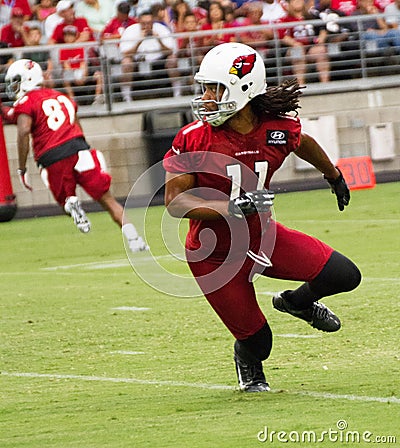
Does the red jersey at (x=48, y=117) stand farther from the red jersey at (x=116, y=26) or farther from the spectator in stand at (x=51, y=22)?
the red jersey at (x=116, y=26)

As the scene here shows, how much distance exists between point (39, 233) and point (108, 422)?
1057cm

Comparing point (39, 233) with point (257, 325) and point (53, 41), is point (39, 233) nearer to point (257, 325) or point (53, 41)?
point (53, 41)

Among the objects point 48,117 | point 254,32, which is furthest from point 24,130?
point 254,32

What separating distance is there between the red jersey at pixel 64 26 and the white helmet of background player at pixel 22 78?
17.1 feet

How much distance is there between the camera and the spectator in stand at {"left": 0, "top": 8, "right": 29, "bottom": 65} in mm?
19125

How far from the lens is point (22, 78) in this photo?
46.0ft

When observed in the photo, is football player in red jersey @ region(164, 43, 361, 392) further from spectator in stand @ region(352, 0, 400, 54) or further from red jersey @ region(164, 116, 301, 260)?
spectator in stand @ region(352, 0, 400, 54)

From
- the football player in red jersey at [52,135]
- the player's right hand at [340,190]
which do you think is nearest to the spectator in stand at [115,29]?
the football player in red jersey at [52,135]

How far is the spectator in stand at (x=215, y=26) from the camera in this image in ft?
65.6

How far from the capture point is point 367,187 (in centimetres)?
1847

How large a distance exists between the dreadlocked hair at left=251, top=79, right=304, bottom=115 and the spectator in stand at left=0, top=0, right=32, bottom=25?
13556mm

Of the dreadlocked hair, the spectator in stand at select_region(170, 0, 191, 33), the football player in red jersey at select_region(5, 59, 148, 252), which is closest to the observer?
the dreadlocked hair

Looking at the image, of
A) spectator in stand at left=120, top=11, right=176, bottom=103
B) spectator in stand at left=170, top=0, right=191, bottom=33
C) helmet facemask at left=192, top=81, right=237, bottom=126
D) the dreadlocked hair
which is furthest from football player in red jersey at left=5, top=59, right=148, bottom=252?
helmet facemask at left=192, top=81, right=237, bottom=126

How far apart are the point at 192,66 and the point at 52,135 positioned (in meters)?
6.71
